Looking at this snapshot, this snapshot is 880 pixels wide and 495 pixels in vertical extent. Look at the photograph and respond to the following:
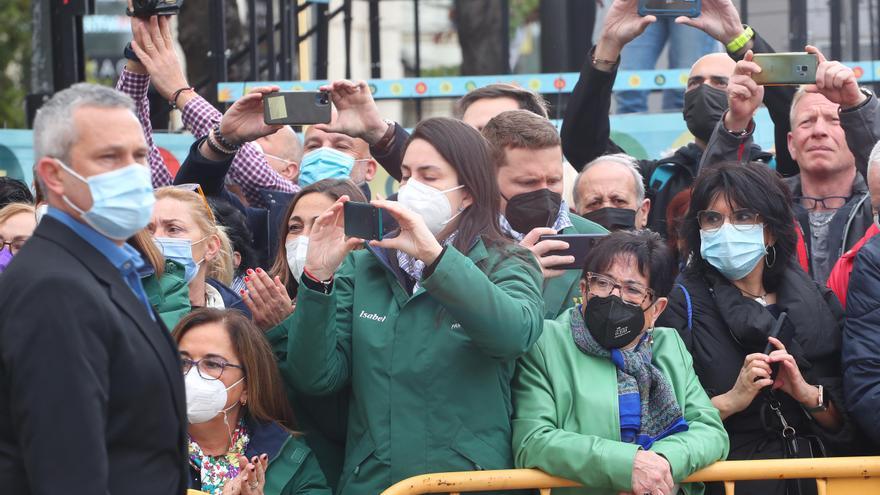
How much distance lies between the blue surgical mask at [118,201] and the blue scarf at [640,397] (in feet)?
5.52

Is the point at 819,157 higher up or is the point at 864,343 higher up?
the point at 819,157

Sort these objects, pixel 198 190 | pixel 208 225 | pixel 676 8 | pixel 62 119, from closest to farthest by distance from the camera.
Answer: pixel 62 119 < pixel 208 225 < pixel 198 190 < pixel 676 8

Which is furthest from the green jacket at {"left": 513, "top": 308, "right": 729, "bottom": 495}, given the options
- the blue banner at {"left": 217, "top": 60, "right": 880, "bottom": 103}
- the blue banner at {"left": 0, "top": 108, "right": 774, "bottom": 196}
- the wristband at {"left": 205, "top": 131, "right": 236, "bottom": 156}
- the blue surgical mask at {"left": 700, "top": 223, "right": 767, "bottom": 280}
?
the blue banner at {"left": 217, "top": 60, "right": 880, "bottom": 103}

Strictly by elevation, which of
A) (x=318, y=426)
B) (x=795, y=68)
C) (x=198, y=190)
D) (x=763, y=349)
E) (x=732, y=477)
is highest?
(x=795, y=68)

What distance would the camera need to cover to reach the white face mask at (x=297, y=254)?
4914 millimetres

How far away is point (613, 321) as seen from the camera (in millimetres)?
4078

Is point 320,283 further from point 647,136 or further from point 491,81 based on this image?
point 491,81

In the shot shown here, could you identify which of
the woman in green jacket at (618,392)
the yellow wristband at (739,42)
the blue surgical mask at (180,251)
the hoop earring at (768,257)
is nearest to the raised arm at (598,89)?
the yellow wristband at (739,42)

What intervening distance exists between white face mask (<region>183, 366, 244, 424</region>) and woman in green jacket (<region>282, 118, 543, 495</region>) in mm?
238

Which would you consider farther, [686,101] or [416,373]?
[686,101]

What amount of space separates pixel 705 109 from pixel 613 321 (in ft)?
7.30

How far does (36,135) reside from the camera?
9.48 ft

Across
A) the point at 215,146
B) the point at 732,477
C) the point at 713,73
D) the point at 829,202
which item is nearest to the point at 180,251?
the point at 215,146

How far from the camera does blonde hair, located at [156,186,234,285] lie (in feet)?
15.8
